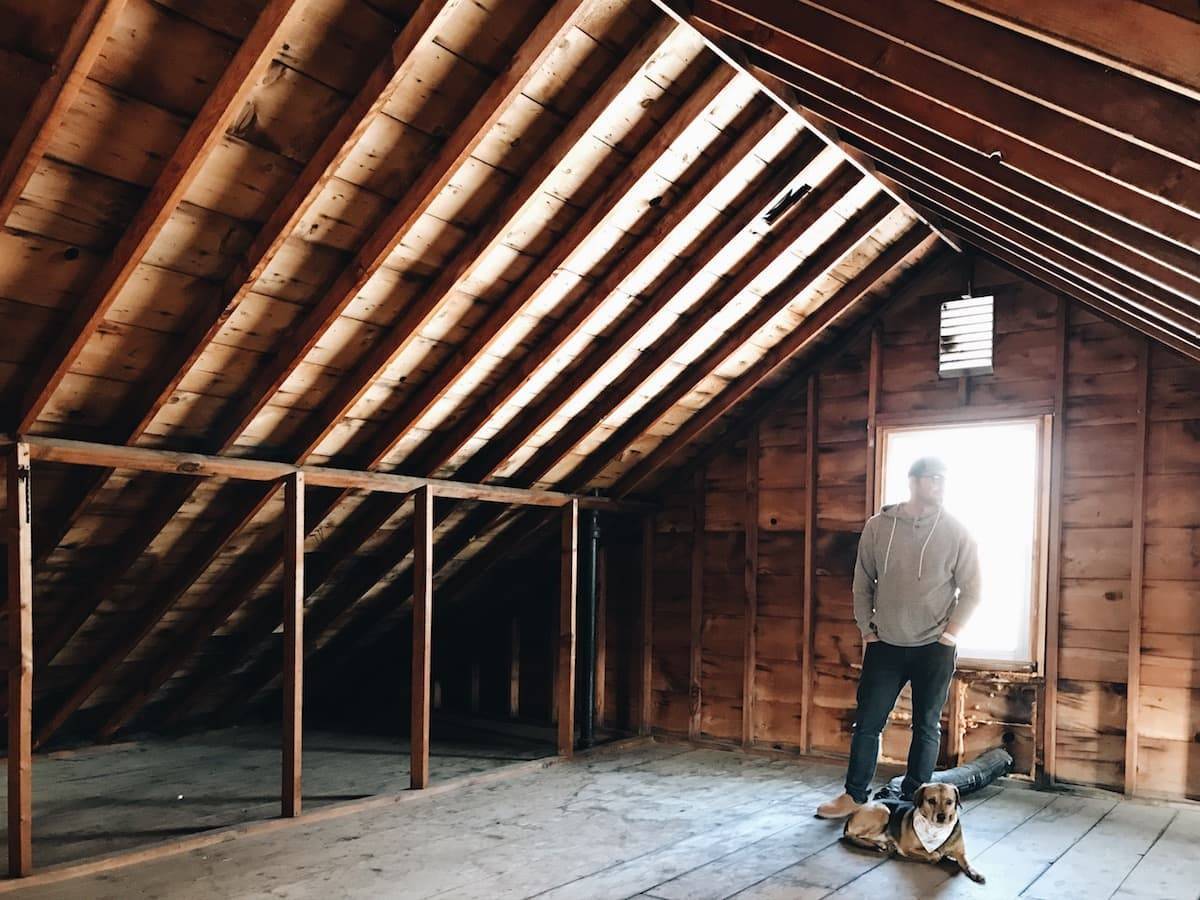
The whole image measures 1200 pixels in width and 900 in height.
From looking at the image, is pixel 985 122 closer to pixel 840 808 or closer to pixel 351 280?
pixel 351 280

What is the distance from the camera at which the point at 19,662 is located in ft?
10.6

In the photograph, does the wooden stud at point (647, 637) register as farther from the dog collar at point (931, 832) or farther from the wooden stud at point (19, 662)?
the wooden stud at point (19, 662)

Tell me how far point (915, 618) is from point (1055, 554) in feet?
4.15

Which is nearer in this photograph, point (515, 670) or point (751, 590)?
point (751, 590)

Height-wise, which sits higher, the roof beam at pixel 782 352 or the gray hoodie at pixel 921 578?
the roof beam at pixel 782 352

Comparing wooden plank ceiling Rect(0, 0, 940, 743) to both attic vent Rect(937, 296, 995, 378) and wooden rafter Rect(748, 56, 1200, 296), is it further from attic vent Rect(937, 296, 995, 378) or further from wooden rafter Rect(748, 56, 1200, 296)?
attic vent Rect(937, 296, 995, 378)

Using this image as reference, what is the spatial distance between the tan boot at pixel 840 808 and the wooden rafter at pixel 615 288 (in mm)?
2127

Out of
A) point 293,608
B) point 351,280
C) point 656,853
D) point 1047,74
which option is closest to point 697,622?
point 656,853

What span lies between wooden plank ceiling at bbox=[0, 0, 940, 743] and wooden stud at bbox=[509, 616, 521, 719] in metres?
1.32

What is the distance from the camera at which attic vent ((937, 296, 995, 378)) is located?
199 inches

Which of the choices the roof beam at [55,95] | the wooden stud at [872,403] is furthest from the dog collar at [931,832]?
the roof beam at [55,95]

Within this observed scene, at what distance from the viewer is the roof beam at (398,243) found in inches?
109

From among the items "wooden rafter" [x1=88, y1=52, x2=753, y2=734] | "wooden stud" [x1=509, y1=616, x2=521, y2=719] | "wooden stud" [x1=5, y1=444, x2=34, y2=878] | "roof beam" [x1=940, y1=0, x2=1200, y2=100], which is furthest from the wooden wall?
"wooden stud" [x1=5, y1=444, x2=34, y2=878]

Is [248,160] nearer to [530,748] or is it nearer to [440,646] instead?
[530,748]
